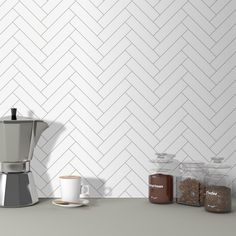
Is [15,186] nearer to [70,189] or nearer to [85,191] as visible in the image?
[70,189]

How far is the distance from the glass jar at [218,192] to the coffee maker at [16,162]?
68cm

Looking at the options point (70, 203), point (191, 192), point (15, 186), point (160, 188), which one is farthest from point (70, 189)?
point (191, 192)

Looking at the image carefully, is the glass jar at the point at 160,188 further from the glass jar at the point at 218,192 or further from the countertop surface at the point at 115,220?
the glass jar at the point at 218,192

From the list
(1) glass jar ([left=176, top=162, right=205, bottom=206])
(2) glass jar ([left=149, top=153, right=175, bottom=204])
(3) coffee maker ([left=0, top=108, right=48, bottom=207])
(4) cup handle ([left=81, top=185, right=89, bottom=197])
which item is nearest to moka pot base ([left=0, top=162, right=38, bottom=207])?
(3) coffee maker ([left=0, top=108, right=48, bottom=207])

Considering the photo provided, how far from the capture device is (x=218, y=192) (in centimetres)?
141

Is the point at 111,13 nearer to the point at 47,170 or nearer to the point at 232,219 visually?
the point at 47,170

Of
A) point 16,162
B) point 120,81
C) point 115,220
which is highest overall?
point 120,81

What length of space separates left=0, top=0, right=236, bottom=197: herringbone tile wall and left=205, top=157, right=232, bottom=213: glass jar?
0.37 feet

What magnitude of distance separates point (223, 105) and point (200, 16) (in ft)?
1.33

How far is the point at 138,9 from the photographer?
1679mm

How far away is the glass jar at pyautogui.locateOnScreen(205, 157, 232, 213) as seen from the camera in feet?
4.61

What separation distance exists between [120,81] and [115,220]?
2.08 feet

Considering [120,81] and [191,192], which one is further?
[120,81]

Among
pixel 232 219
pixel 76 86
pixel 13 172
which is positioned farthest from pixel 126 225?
pixel 76 86
